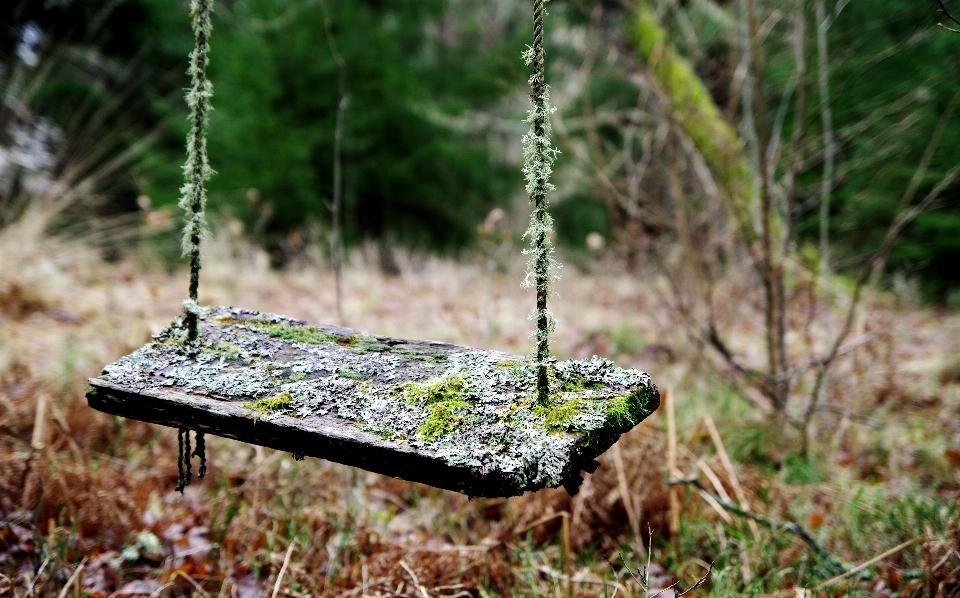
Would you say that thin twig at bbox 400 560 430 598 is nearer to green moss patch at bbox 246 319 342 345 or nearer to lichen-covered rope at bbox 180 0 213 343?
green moss patch at bbox 246 319 342 345

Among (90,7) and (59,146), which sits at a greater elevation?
(90,7)

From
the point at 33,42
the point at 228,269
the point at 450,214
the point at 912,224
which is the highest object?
the point at 33,42

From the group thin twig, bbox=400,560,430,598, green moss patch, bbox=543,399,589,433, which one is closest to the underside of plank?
green moss patch, bbox=543,399,589,433

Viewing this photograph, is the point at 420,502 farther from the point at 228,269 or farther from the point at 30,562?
the point at 228,269

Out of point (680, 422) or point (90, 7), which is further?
point (90, 7)

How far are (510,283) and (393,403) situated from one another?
778 cm

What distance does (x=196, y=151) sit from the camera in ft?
4.40

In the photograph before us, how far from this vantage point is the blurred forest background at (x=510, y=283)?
1.95 m

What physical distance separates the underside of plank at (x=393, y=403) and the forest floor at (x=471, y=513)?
23.7 inches

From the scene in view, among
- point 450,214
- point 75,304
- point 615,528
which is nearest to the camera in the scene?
point 615,528

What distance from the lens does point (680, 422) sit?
10.8 feet

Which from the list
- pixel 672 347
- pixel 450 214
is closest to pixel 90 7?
pixel 450 214

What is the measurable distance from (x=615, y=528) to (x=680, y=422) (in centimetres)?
131

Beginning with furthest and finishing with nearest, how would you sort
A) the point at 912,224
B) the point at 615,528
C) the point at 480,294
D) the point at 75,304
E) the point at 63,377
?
the point at 912,224, the point at 480,294, the point at 75,304, the point at 63,377, the point at 615,528
